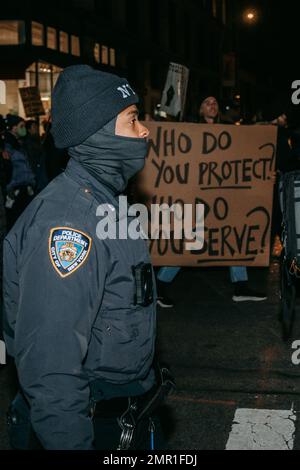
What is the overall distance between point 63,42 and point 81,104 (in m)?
25.0

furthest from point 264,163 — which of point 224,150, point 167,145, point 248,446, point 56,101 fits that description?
point 56,101

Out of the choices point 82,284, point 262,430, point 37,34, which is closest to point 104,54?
point 37,34

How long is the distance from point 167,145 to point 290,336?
2.42m

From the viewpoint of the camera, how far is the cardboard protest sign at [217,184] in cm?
755

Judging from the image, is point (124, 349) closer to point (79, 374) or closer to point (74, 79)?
point (79, 374)

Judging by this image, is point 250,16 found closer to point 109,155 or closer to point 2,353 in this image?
point 2,353

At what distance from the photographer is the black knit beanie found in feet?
7.15

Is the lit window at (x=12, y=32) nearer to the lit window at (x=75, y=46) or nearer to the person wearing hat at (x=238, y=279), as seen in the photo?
the lit window at (x=75, y=46)

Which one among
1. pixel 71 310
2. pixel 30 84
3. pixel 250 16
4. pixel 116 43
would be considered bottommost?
pixel 71 310

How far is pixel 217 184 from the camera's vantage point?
7660 mm

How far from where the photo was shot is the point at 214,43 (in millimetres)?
52375

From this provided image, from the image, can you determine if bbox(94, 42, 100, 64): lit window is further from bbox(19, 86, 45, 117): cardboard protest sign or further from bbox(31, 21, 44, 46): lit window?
bbox(19, 86, 45, 117): cardboard protest sign

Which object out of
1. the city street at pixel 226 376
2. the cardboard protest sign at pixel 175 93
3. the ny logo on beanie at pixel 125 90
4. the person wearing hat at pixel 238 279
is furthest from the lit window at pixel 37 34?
the ny logo on beanie at pixel 125 90

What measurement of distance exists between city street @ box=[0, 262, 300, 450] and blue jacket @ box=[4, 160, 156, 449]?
2.77 ft
